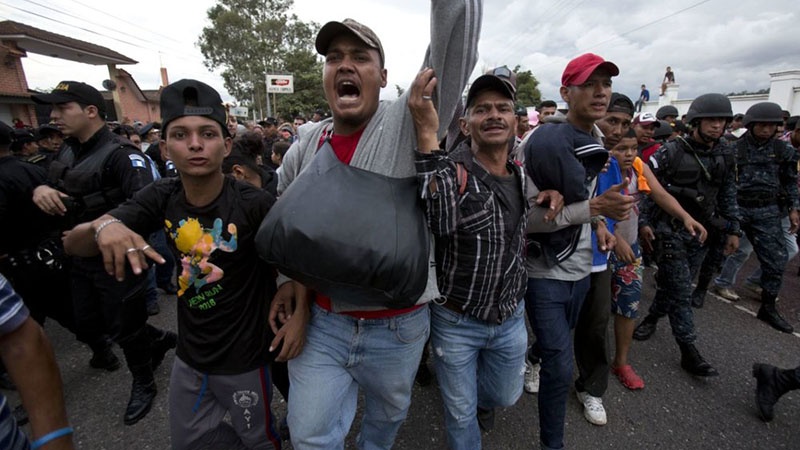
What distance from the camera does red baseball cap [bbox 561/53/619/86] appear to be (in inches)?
82.0

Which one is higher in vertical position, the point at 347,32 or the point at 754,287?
the point at 347,32

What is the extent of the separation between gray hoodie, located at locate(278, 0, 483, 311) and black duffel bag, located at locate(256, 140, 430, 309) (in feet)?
0.27

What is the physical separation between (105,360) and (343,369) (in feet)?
9.09

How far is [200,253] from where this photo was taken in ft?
5.48

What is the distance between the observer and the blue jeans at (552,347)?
2.04m

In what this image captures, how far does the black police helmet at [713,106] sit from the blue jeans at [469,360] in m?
2.76

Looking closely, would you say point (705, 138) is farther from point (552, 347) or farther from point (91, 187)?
point (91, 187)

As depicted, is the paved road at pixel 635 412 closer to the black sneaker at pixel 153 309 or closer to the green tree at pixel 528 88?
the black sneaker at pixel 153 309

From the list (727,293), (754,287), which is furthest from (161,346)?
(754,287)

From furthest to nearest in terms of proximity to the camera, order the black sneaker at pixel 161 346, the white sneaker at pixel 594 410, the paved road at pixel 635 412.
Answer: the black sneaker at pixel 161 346 < the white sneaker at pixel 594 410 < the paved road at pixel 635 412

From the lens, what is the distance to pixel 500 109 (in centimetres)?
180

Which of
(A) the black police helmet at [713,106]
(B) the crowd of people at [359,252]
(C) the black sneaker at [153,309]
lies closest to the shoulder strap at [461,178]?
(B) the crowd of people at [359,252]

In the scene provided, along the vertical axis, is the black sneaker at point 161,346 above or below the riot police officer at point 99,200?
below

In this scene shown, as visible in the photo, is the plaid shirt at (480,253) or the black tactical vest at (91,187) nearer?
the plaid shirt at (480,253)
